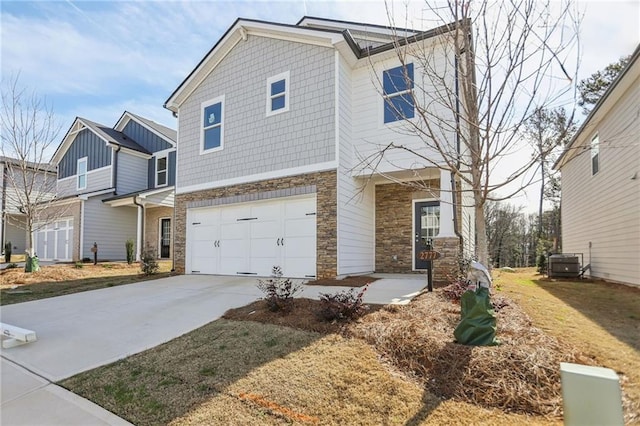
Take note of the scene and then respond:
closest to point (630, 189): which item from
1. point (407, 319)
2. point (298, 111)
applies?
point (407, 319)

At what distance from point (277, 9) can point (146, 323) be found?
7.17 meters

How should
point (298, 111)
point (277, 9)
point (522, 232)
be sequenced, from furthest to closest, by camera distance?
point (522, 232) < point (298, 111) < point (277, 9)

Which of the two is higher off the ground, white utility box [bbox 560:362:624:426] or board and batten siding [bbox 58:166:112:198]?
board and batten siding [bbox 58:166:112:198]

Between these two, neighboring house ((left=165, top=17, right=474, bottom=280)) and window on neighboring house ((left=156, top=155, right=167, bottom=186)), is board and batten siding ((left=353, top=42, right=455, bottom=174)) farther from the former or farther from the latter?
window on neighboring house ((left=156, top=155, right=167, bottom=186))

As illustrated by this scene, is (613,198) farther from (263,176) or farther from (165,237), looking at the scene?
(165,237)

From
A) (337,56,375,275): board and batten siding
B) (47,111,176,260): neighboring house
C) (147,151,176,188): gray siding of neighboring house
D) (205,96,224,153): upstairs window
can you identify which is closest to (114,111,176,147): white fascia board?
(47,111,176,260): neighboring house

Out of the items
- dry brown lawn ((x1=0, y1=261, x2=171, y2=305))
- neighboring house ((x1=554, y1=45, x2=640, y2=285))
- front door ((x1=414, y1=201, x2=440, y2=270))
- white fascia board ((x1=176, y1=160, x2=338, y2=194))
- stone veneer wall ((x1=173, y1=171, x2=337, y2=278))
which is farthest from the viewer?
front door ((x1=414, y1=201, x2=440, y2=270))

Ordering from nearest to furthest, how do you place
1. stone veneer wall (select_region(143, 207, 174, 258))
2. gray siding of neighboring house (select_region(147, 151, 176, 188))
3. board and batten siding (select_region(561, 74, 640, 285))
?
board and batten siding (select_region(561, 74, 640, 285)) → stone veneer wall (select_region(143, 207, 174, 258)) → gray siding of neighboring house (select_region(147, 151, 176, 188))

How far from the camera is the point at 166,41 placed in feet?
29.6

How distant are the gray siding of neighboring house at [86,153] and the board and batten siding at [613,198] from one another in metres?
21.8

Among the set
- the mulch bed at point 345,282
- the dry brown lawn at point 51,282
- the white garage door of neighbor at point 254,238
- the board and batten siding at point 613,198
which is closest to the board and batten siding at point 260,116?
the white garage door of neighbor at point 254,238

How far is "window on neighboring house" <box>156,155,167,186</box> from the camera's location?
20125mm

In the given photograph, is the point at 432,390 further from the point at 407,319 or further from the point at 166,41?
the point at 166,41

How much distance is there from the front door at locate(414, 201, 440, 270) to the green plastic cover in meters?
6.96
